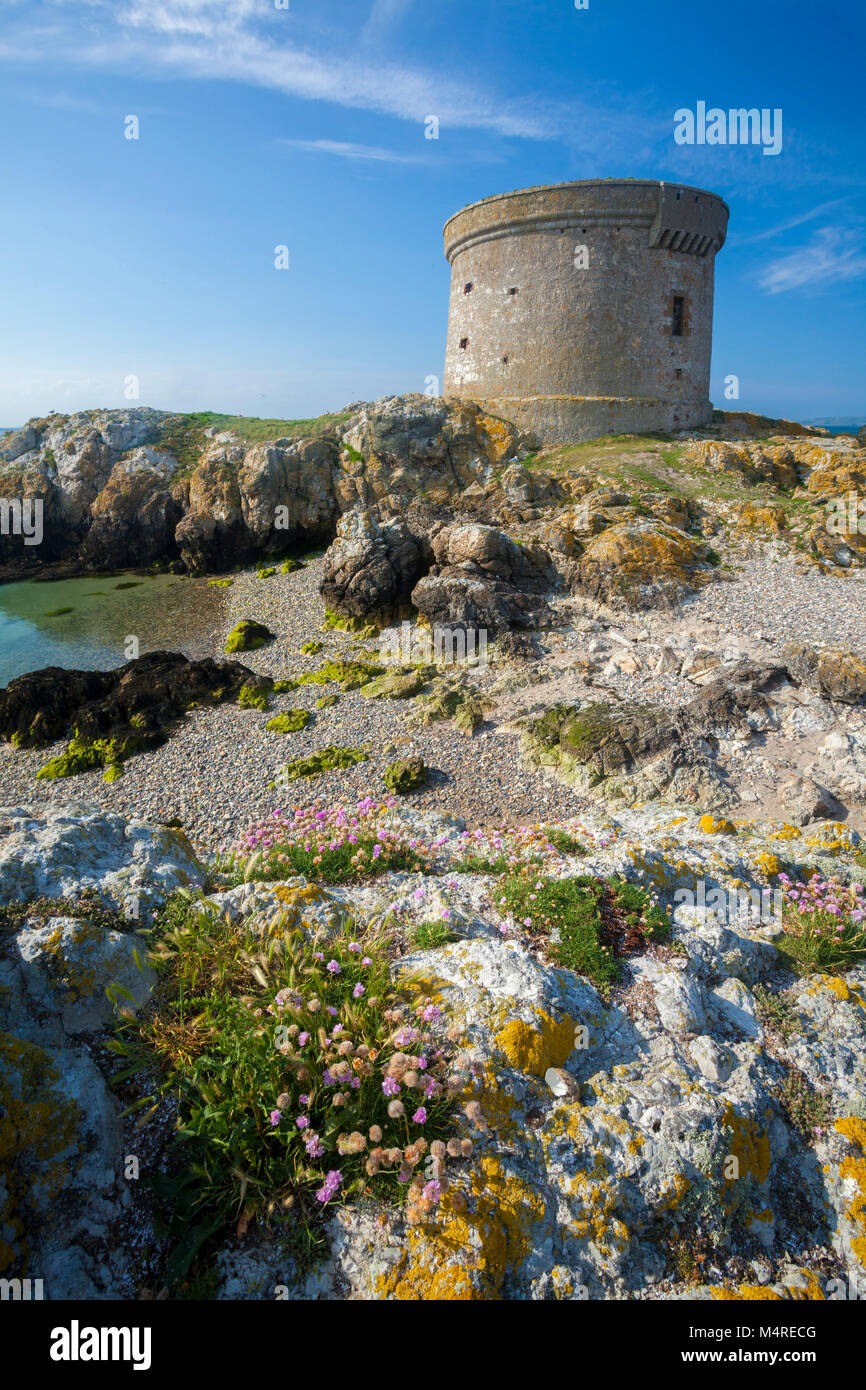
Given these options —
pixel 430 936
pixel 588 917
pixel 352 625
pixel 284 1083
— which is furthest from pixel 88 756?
pixel 284 1083

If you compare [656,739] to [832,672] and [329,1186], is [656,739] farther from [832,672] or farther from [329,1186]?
[329,1186]

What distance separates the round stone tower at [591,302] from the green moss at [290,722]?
66.9ft

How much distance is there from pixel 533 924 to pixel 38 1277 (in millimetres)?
4008

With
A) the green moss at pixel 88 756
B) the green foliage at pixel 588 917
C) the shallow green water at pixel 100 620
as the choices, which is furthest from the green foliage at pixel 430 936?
the shallow green water at pixel 100 620

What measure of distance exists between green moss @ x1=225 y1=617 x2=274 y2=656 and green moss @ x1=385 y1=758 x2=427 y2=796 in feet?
32.6

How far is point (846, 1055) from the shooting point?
16.0ft

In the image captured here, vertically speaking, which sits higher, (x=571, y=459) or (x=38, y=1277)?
(x=571, y=459)

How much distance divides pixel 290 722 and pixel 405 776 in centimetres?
425

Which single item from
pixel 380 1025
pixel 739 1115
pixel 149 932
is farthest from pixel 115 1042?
pixel 739 1115

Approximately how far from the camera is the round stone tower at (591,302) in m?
28.3

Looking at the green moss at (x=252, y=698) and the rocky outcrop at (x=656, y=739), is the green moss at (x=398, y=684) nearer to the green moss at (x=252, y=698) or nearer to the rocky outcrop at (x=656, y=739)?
the green moss at (x=252, y=698)

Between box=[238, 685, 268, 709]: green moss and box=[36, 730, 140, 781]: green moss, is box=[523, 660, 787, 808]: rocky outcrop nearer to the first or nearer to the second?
box=[238, 685, 268, 709]: green moss

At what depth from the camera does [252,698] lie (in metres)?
17.0
